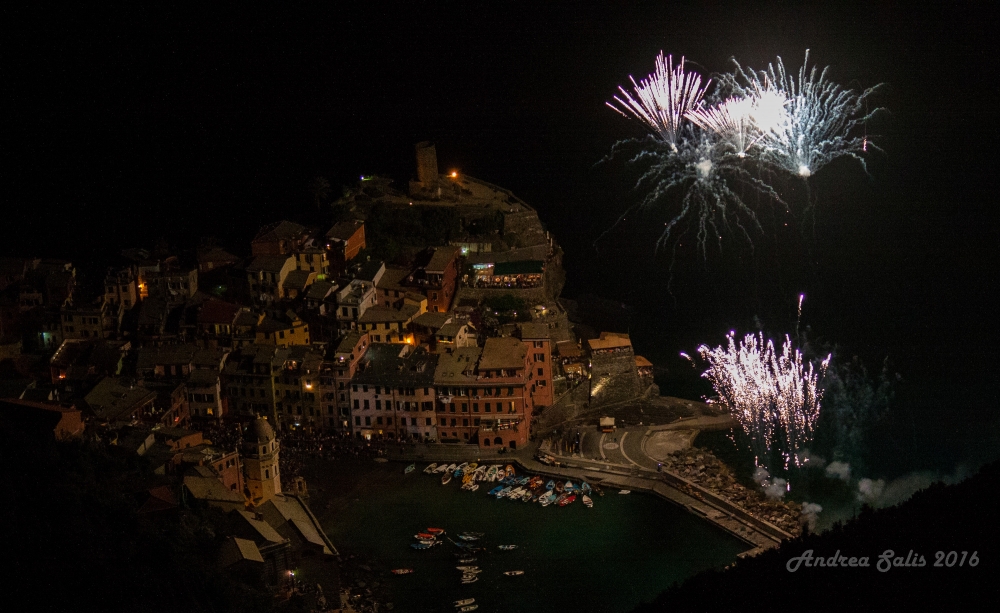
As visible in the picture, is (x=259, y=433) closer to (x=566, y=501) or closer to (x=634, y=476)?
(x=566, y=501)

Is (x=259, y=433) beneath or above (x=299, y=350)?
beneath

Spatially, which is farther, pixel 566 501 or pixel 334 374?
pixel 334 374

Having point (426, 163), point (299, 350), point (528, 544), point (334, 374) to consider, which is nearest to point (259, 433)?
point (334, 374)

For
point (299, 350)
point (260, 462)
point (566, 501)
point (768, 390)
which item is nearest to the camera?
point (260, 462)
